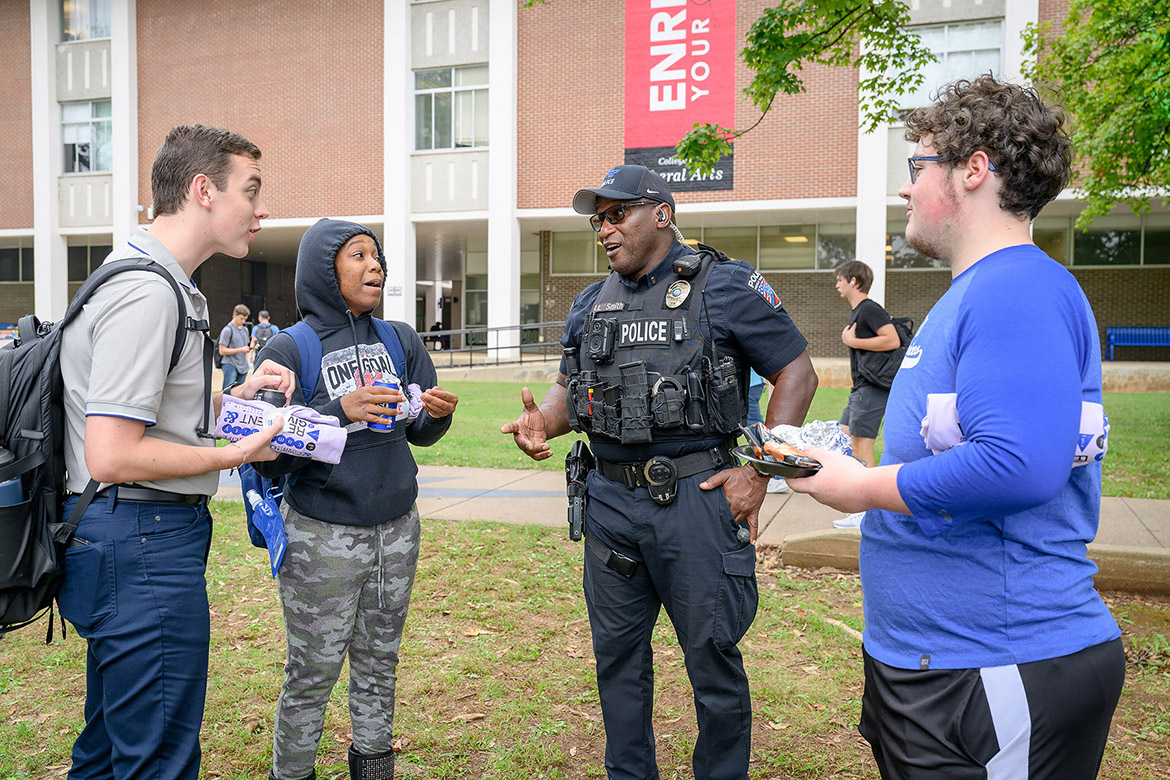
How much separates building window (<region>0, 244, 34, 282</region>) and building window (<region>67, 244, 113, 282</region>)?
202 centimetres

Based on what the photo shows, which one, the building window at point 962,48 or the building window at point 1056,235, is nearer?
the building window at point 962,48

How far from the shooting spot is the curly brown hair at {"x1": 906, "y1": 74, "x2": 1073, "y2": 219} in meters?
1.69

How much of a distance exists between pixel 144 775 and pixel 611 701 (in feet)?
4.77

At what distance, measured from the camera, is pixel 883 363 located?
267 inches

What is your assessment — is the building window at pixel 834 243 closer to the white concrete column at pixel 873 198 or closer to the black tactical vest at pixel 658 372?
the white concrete column at pixel 873 198

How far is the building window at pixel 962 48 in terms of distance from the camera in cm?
2077

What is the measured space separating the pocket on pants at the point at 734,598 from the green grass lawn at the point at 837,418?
627cm

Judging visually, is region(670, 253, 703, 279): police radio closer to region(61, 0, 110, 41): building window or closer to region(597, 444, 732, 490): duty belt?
region(597, 444, 732, 490): duty belt

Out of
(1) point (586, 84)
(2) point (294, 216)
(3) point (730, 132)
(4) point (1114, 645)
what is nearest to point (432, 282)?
(2) point (294, 216)

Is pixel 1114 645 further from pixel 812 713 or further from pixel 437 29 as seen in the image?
pixel 437 29

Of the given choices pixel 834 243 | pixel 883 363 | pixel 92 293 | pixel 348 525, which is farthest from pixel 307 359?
pixel 834 243

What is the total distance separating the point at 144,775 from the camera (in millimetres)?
2264

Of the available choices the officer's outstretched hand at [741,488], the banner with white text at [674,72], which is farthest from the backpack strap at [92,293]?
the banner with white text at [674,72]

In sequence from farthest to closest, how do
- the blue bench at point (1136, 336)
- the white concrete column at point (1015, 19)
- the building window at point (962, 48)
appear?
the blue bench at point (1136, 336) < the building window at point (962, 48) < the white concrete column at point (1015, 19)
